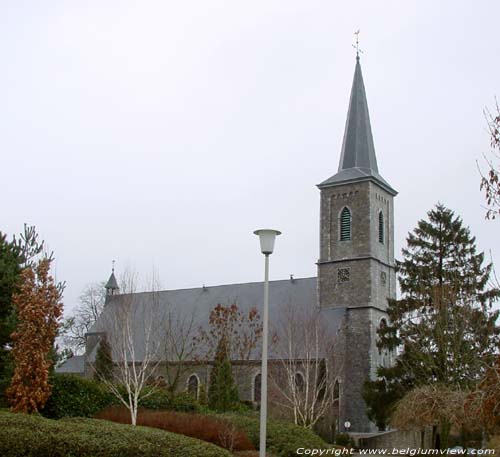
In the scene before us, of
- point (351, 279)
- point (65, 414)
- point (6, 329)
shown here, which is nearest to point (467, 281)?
point (351, 279)

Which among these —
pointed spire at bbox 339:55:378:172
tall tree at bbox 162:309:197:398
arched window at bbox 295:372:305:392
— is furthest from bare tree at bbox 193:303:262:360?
pointed spire at bbox 339:55:378:172

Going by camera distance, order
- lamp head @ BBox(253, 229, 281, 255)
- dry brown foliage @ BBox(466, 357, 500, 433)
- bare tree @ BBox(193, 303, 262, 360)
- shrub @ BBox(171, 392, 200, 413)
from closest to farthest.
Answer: dry brown foliage @ BBox(466, 357, 500, 433), lamp head @ BBox(253, 229, 281, 255), shrub @ BBox(171, 392, 200, 413), bare tree @ BBox(193, 303, 262, 360)

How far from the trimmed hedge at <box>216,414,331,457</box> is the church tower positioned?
51.6 ft

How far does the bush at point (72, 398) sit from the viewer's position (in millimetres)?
17969

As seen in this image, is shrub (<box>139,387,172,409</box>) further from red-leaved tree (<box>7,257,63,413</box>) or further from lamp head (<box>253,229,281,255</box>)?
lamp head (<box>253,229,281,255</box>)

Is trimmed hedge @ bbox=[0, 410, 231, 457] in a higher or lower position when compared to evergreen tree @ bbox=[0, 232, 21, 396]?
lower

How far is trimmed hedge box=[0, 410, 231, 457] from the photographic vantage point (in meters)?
10.9

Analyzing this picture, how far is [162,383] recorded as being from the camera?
30156 millimetres

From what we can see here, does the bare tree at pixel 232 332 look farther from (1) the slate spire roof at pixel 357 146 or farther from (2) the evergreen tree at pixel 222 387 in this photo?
(1) the slate spire roof at pixel 357 146

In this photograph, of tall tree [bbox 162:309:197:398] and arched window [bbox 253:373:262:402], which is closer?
tall tree [bbox 162:309:197:398]

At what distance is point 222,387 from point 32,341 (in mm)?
13136

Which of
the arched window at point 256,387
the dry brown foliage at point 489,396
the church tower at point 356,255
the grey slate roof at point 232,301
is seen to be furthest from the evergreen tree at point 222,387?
the dry brown foliage at point 489,396

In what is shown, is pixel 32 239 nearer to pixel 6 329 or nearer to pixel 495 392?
pixel 6 329

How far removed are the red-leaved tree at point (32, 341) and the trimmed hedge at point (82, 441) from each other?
253 cm
